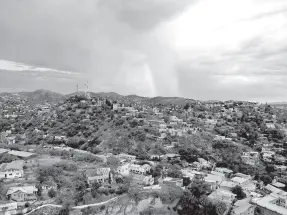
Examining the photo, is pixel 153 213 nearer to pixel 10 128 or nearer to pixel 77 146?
pixel 77 146

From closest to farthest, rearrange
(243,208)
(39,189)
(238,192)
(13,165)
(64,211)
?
(64,211) < (243,208) < (39,189) < (238,192) < (13,165)

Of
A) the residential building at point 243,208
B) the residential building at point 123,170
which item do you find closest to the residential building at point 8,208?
the residential building at point 123,170

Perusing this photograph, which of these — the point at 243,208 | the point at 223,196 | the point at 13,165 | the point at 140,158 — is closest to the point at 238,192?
the point at 223,196

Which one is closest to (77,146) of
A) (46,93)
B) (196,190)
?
(196,190)

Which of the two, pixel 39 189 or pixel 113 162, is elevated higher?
pixel 113 162

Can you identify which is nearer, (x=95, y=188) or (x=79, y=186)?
(x=95, y=188)

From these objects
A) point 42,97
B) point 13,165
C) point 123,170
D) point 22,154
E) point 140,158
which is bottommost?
point 123,170

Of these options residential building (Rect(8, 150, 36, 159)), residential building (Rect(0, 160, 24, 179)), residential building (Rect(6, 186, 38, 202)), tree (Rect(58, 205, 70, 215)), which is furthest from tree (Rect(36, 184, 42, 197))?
residential building (Rect(8, 150, 36, 159))

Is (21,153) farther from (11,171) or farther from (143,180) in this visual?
(143,180)
